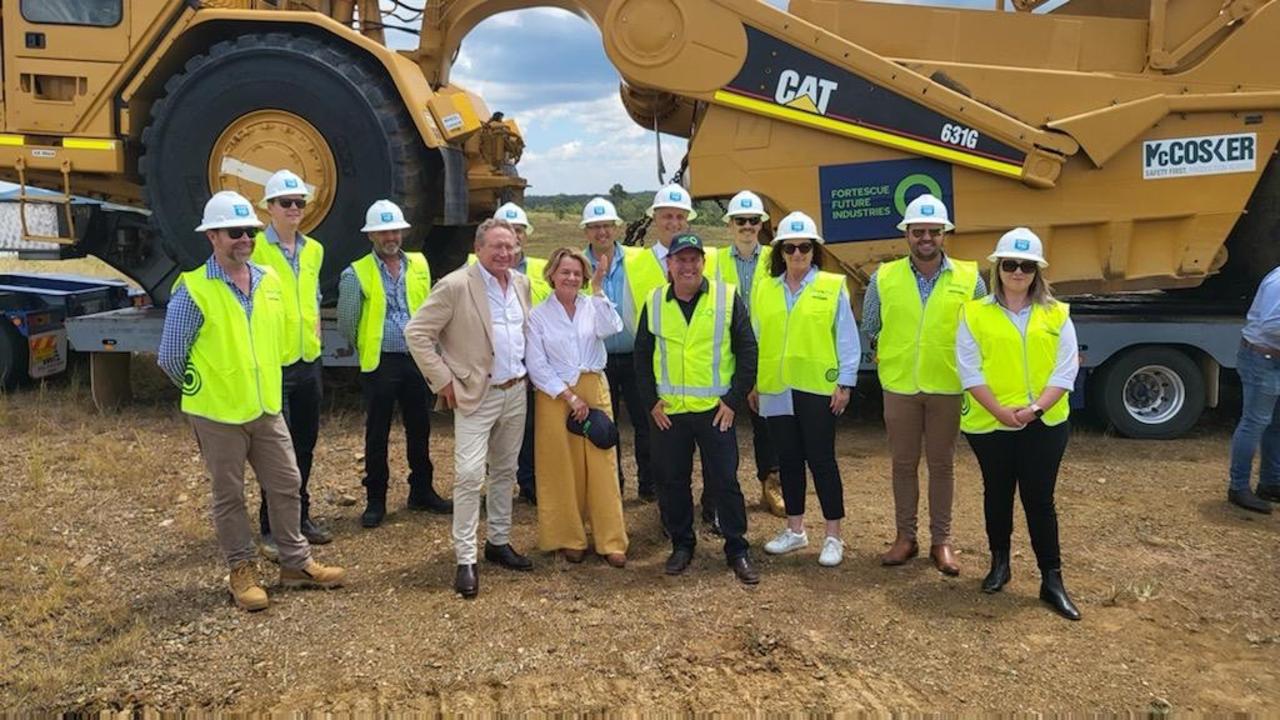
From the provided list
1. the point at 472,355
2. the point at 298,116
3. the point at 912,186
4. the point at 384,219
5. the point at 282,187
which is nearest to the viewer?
the point at 472,355

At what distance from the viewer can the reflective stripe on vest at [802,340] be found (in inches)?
174

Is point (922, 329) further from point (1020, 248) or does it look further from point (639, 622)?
point (639, 622)

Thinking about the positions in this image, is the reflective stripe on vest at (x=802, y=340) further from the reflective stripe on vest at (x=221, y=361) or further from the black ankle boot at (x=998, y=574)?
the reflective stripe on vest at (x=221, y=361)

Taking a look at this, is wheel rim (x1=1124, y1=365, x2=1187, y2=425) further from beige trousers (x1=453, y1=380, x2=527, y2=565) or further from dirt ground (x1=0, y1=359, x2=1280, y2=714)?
beige trousers (x1=453, y1=380, x2=527, y2=565)

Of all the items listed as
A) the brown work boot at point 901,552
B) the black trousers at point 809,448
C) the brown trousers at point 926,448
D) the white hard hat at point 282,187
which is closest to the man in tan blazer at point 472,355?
the white hard hat at point 282,187

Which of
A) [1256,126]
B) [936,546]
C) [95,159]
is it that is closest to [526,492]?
[936,546]

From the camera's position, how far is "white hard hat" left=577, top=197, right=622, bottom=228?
5168mm

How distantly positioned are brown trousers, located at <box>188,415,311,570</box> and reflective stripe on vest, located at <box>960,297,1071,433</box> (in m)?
3.05

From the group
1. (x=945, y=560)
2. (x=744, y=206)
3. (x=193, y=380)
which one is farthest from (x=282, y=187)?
(x=945, y=560)

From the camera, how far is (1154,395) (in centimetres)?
704

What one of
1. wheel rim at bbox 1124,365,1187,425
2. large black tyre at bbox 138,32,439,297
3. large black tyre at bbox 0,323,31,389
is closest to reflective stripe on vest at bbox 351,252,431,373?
large black tyre at bbox 138,32,439,297

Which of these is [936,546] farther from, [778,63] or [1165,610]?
[778,63]

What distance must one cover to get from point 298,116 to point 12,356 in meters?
3.47

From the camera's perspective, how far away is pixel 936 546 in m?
4.53
